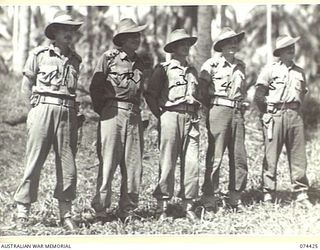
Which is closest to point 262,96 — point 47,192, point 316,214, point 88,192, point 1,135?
point 316,214

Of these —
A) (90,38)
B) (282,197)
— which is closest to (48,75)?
(282,197)

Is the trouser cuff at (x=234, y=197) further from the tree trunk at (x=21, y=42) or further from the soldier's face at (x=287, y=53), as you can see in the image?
the tree trunk at (x=21, y=42)

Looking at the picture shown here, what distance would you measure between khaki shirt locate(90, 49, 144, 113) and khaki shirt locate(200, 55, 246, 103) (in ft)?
1.77

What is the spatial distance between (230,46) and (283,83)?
0.48 meters

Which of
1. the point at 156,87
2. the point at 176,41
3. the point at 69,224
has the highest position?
the point at 176,41

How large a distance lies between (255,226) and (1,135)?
2302mm

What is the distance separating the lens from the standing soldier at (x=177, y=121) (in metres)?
3.70

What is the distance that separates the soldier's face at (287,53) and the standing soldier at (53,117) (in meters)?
1.51

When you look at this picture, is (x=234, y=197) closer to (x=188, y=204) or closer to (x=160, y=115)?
(x=188, y=204)

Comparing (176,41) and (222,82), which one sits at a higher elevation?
(176,41)

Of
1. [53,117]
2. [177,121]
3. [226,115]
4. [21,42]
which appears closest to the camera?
[53,117]

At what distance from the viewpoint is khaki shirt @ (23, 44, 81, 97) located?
137 inches

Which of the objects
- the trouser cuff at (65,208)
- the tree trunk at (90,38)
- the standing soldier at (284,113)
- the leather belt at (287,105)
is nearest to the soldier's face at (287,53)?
the standing soldier at (284,113)

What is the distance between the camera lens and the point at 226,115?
12.5 ft
